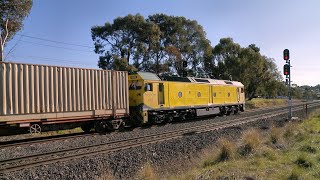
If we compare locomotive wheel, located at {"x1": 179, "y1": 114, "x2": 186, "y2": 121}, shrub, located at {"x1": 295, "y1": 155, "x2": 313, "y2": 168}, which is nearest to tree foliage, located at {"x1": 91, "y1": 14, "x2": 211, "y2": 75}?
locomotive wheel, located at {"x1": 179, "y1": 114, "x2": 186, "y2": 121}

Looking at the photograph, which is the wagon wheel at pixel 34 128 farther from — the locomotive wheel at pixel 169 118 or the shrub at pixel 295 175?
the shrub at pixel 295 175

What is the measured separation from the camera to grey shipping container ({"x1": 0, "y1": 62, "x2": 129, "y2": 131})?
13.8m

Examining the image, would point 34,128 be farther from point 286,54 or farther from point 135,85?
point 286,54

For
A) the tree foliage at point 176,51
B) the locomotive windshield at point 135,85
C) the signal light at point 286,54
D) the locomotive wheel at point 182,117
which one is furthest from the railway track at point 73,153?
the tree foliage at point 176,51

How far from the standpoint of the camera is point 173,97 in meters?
23.5

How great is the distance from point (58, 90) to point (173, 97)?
31.8 ft

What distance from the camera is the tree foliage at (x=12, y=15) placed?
27.1 metres

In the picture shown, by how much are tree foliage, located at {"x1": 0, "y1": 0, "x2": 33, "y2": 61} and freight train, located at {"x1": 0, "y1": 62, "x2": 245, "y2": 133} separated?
12.6m

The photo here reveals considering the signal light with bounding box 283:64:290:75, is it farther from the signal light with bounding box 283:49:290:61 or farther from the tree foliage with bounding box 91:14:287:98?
the tree foliage with bounding box 91:14:287:98

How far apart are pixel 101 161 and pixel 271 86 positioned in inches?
2440

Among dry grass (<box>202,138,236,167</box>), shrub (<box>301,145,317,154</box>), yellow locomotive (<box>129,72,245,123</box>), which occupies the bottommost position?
dry grass (<box>202,138,236,167</box>)

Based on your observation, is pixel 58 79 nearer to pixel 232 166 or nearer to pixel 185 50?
pixel 232 166

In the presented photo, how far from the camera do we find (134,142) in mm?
14906

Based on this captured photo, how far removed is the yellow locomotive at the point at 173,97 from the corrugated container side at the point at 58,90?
1.34 m
